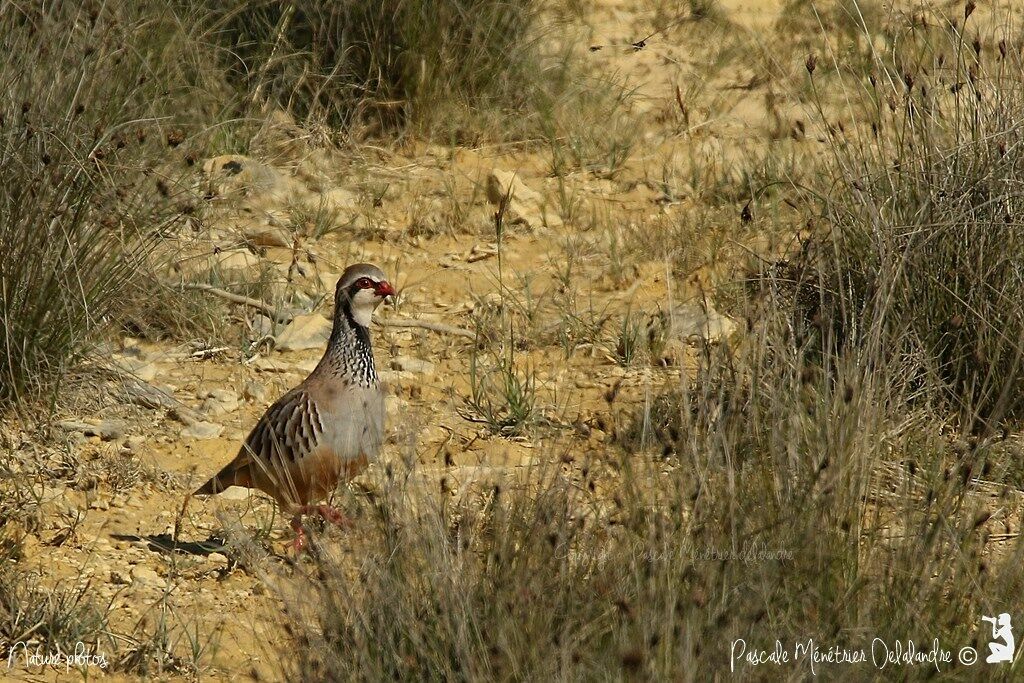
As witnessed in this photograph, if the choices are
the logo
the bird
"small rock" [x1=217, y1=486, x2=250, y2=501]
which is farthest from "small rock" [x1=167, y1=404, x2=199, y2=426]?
the logo

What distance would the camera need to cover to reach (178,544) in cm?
473

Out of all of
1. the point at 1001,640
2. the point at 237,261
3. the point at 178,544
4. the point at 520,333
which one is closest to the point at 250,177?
the point at 237,261

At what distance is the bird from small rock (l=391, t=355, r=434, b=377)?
103 centimetres

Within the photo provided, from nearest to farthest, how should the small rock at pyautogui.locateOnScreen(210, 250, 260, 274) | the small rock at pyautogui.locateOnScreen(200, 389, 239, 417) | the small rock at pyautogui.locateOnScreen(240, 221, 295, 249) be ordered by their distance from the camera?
the small rock at pyautogui.locateOnScreen(200, 389, 239, 417) → the small rock at pyautogui.locateOnScreen(210, 250, 260, 274) → the small rock at pyautogui.locateOnScreen(240, 221, 295, 249)

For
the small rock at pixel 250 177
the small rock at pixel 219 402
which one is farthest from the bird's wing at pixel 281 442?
the small rock at pixel 250 177

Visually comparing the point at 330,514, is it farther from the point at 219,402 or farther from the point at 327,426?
the point at 219,402

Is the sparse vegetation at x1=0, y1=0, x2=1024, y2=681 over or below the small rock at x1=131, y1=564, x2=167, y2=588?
over

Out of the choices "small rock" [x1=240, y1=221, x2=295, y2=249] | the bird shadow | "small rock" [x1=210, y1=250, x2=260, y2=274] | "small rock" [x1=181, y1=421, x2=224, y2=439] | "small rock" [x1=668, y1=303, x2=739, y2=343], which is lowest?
the bird shadow

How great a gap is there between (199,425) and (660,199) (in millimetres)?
2995

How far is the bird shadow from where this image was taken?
4691 millimetres

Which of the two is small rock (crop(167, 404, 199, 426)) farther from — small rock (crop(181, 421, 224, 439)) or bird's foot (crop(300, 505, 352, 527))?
bird's foot (crop(300, 505, 352, 527))

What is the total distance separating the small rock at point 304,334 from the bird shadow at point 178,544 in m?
1.52

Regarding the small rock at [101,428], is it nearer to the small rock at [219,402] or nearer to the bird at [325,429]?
the small rock at [219,402]

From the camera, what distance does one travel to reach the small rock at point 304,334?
20.5 feet
